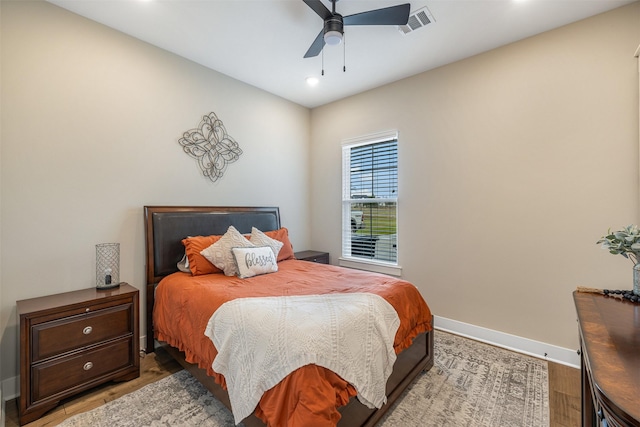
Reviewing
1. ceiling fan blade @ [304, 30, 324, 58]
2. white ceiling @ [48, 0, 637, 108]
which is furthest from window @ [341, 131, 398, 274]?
ceiling fan blade @ [304, 30, 324, 58]

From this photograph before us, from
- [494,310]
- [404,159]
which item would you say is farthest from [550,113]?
[494,310]

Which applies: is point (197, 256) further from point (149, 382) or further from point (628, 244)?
point (628, 244)

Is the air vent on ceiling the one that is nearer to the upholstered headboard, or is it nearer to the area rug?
the upholstered headboard

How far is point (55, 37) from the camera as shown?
2.26 meters

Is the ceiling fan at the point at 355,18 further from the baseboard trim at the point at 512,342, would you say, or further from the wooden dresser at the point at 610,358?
the baseboard trim at the point at 512,342

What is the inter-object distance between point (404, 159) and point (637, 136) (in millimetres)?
1931

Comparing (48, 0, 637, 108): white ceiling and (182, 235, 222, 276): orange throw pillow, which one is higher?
(48, 0, 637, 108): white ceiling

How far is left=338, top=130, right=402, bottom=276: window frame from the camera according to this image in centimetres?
359

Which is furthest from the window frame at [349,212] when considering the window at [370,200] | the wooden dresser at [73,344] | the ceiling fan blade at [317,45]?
the wooden dresser at [73,344]

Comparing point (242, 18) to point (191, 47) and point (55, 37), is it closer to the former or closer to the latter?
point (191, 47)

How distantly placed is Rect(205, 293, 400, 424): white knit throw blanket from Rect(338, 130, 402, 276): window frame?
6.02 feet

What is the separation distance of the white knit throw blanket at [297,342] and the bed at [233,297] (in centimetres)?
7

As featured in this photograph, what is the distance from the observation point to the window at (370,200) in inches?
145

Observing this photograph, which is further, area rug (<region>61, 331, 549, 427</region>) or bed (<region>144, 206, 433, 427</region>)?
area rug (<region>61, 331, 549, 427</region>)
